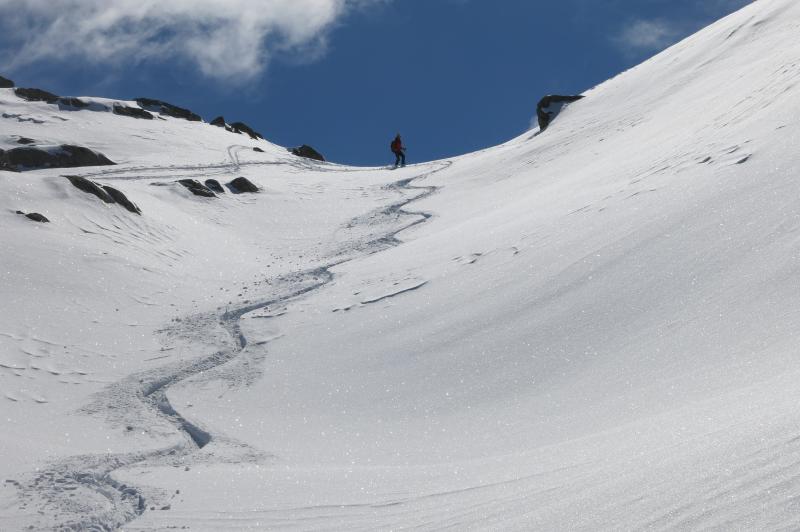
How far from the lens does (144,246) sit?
13766 millimetres

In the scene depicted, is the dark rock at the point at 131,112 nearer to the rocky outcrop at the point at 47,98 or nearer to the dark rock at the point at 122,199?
the rocky outcrop at the point at 47,98

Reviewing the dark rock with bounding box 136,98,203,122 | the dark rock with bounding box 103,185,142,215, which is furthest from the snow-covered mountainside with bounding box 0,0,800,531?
the dark rock with bounding box 136,98,203,122

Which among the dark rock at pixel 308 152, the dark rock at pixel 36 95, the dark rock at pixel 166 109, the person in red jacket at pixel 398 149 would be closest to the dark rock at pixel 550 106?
the person in red jacket at pixel 398 149

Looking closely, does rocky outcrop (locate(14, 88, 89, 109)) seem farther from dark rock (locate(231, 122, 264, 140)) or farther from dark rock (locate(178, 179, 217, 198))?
dark rock (locate(178, 179, 217, 198))

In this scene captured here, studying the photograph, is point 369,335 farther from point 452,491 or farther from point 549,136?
point 549,136

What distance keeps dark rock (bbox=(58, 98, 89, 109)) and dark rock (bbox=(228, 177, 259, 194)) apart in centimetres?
1999

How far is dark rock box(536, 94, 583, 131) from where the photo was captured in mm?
25469

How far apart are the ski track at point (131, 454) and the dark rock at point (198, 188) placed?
726 centimetres

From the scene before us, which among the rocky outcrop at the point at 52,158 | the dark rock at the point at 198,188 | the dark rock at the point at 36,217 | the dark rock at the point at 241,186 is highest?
the rocky outcrop at the point at 52,158

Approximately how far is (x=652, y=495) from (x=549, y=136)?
62.3 feet

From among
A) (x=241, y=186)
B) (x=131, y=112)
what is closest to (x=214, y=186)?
(x=241, y=186)

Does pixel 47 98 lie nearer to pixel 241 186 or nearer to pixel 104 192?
pixel 241 186

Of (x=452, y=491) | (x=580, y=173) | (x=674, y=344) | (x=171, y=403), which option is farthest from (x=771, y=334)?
(x=580, y=173)

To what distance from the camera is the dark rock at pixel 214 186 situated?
19.4 metres
